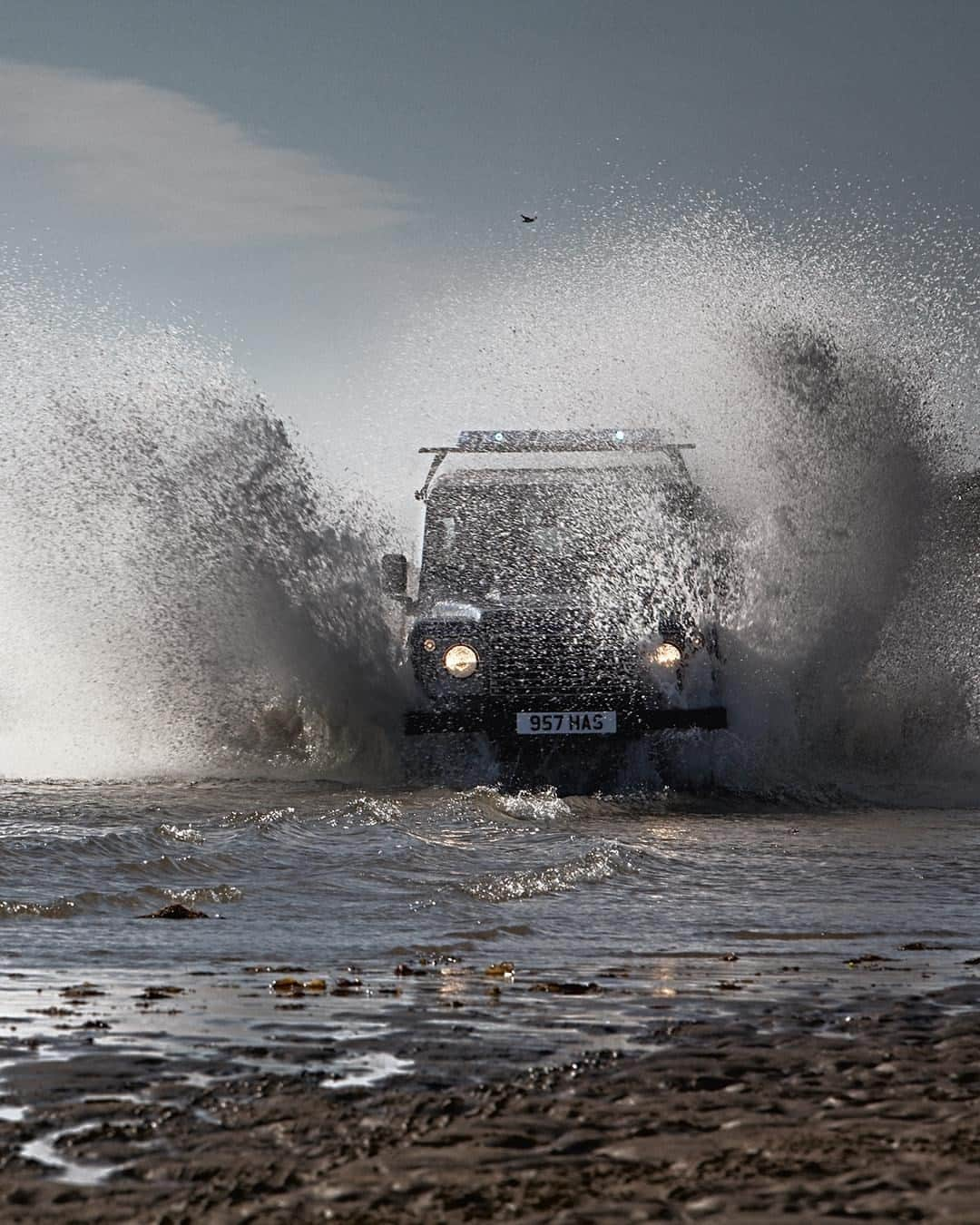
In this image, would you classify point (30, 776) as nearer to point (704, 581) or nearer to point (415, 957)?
point (704, 581)

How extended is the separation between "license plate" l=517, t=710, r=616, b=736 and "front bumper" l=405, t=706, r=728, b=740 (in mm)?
26

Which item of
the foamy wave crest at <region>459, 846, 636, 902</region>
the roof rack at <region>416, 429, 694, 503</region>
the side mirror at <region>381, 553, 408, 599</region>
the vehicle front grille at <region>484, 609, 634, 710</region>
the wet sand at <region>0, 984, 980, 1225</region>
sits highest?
the roof rack at <region>416, 429, 694, 503</region>

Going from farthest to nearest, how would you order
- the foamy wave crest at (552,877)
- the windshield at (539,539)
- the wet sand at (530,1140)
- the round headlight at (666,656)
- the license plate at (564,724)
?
the windshield at (539,539)
the round headlight at (666,656)
the license plate at (564,724)
the foamy wave crest at (552,877)
the wet sand at (530,1140)

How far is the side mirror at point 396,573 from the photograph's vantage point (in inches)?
443

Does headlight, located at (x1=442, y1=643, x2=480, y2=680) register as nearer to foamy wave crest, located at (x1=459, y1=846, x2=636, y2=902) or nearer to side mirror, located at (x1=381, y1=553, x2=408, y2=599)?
side mirror, located at (x1=381, y1=553, x2=408, y2=599)

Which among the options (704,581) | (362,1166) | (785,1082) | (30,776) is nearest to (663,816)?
(704,581)

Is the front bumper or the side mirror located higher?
the side mirror

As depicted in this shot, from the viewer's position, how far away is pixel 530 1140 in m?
2.62

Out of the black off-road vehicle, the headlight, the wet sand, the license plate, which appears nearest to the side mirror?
the black off-road vehicle

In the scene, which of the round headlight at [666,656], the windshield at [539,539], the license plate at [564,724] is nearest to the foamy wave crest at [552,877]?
the license plate at [564,724]

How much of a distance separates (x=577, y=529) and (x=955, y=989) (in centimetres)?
734

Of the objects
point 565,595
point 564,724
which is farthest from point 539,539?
point 564,724

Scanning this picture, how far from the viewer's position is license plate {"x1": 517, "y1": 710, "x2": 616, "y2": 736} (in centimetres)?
1035

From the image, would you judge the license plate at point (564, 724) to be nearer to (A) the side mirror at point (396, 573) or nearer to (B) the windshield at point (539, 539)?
(B) the windshield at point (539, 539)
